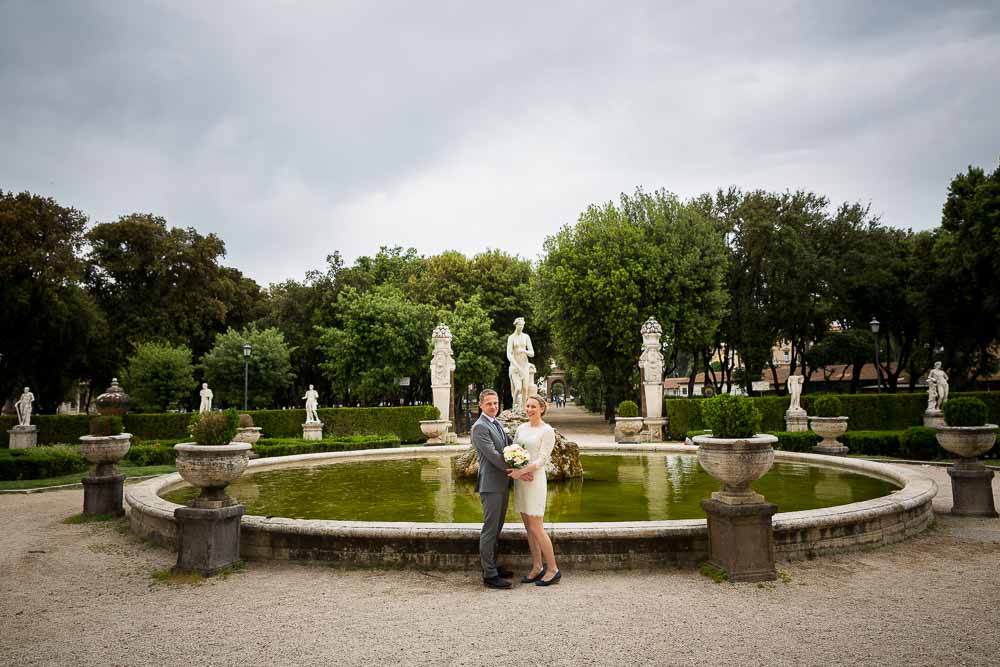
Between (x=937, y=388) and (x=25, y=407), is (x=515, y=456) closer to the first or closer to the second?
(x=937, y=388)

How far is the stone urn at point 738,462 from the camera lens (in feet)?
18.7

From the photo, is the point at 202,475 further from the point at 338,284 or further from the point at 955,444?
the point at 338,284

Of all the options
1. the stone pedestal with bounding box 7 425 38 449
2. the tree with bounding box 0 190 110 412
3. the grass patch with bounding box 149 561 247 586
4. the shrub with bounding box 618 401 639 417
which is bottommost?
the stone pedestal with bounding box 7 425 38 449

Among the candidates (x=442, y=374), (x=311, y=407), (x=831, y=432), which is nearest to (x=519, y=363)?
(x=831, y=432)

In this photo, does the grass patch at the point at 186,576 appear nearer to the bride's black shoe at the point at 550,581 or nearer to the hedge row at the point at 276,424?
the bride's black shoe at the point at 550,581

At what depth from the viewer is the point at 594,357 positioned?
109 ft

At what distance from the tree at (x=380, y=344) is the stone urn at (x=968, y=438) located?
28099 millimetres

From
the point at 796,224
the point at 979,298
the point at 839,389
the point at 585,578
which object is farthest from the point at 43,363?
the point at 839,389

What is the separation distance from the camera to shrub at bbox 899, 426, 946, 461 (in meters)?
15.7

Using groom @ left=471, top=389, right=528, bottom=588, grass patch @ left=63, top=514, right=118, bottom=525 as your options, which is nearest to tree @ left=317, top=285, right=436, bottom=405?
grass patch @ left=63, top=514, right=118, bottom=525

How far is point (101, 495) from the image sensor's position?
31.3 ft

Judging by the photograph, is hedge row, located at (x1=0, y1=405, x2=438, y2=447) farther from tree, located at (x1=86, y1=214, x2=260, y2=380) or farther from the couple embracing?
the couple embracing

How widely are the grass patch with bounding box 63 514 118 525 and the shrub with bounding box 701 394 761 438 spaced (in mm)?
9137

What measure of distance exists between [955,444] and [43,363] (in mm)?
41977
